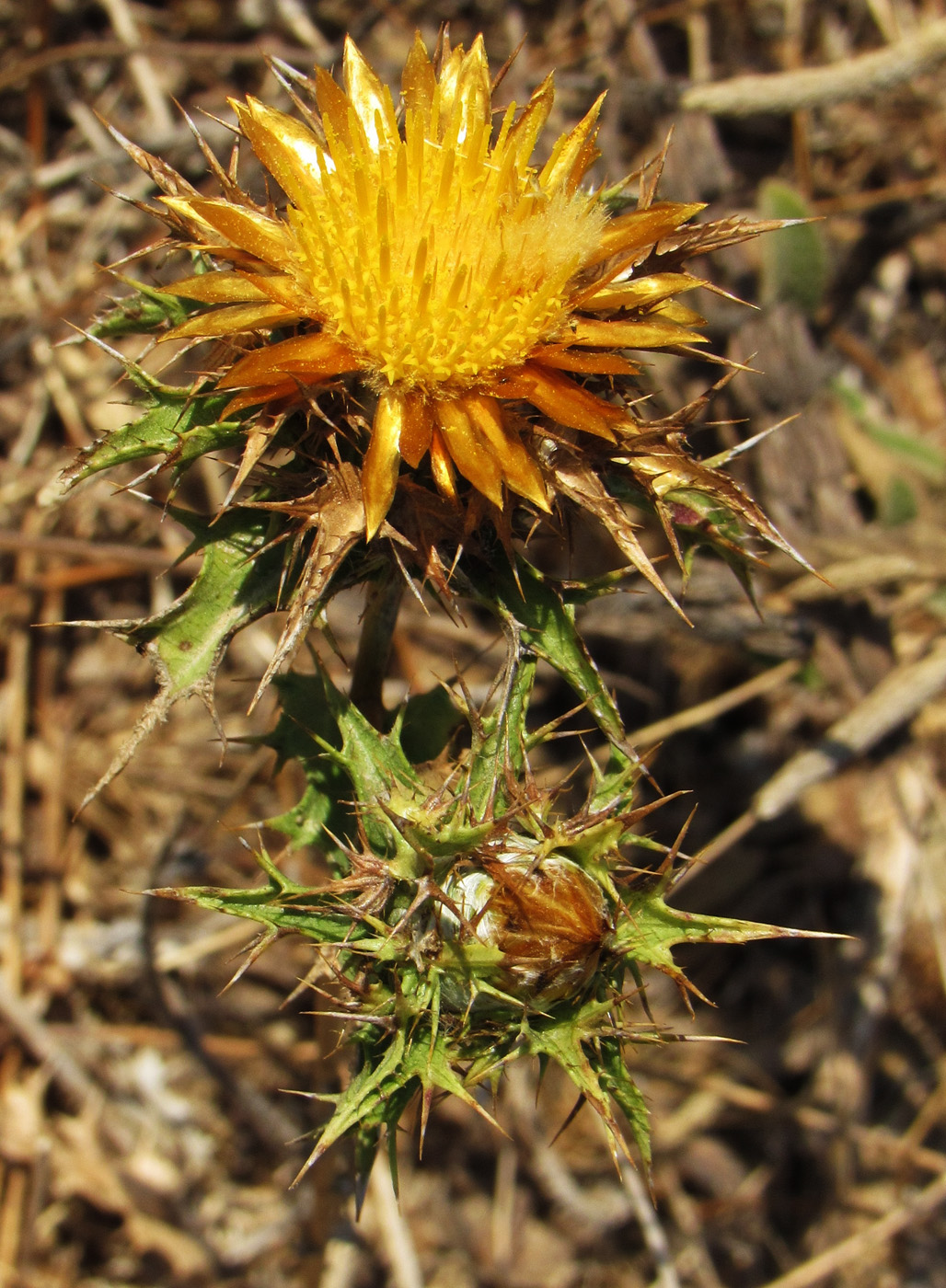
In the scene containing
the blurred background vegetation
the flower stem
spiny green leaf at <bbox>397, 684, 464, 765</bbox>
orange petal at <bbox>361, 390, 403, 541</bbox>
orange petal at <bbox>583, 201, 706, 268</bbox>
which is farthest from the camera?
the blurred background vegetation

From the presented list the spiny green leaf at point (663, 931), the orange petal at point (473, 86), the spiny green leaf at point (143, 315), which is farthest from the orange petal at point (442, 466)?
the spiny green leaf at point (663, 931)

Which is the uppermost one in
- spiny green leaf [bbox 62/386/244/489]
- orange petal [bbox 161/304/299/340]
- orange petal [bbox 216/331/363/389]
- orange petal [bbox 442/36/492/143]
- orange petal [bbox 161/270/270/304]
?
orange petal [bbox 442/36/492/143]

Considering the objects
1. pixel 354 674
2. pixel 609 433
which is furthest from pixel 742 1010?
pixel 609 433

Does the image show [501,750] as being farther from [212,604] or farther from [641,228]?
[641,228]

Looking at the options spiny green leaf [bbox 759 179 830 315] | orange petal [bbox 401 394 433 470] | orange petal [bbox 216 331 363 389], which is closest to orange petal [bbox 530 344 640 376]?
orange petal [bbox 401 394 433 470]

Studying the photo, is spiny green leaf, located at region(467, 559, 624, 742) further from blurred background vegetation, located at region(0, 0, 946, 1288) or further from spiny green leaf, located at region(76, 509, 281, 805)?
blurred background vegetation, located at region(0, 0, 946, 1288)

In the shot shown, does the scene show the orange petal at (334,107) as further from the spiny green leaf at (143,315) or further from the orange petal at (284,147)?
the spiny green leaf at (143,315)

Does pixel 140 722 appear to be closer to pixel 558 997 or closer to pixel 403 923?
pixel 403 923
